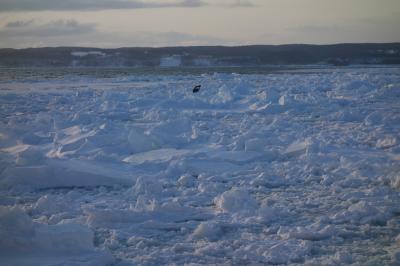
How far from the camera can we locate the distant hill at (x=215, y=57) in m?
62.8

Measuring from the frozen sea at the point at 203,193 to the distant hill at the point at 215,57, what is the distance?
54061 mm

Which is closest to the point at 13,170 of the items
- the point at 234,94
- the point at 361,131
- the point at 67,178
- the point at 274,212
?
the point at 67,178

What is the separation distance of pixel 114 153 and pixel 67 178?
1.59 meters

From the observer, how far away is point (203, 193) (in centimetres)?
564

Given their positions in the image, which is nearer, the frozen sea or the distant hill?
the frozen sea

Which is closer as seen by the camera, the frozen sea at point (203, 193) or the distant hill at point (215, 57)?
the frozen sea at point (203, 193)

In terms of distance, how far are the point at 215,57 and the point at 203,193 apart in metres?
65.8

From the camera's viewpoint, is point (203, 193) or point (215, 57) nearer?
point (203, 193)

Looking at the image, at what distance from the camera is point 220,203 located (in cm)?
507

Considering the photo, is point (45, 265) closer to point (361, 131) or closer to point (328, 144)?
point (328, 144)

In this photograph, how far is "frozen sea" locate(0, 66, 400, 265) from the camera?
3895 millimetres

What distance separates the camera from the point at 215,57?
70438mm

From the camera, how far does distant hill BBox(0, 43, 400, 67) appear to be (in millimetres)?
62781

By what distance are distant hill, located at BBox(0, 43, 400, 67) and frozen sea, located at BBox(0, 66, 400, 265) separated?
54.1 m
